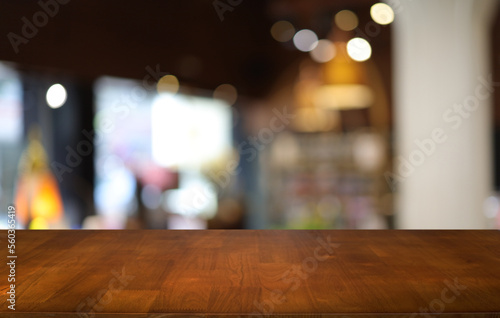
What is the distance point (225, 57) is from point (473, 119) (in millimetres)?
3201

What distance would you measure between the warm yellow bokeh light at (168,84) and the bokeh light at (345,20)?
187cm

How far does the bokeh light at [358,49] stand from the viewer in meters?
5.13

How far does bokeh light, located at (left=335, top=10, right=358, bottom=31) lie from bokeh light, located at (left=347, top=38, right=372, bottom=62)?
67cm

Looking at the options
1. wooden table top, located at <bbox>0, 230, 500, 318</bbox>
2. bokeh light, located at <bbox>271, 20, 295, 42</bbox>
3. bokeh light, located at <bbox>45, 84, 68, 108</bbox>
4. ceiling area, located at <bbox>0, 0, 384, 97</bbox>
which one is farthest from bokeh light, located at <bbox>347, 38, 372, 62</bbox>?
wooden table top, located at <bbox>0, 230, 500, 318</bbox>

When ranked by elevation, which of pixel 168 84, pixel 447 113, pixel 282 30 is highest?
pixel 282 30

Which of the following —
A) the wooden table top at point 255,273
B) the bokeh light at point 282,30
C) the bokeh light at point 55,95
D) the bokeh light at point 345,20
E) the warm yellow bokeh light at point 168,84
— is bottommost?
the wooden table top at point 255,273

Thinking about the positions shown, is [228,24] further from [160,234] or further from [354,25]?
[160,234]

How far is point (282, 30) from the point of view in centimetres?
763

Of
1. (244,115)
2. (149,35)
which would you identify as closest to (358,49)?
(149,35)

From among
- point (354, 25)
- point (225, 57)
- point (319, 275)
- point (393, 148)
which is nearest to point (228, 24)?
point (225, 57)

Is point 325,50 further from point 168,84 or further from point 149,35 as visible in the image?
point 149,35

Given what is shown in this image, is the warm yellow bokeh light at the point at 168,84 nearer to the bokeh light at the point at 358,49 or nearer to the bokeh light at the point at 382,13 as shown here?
the bokeh light at the point at 358,49

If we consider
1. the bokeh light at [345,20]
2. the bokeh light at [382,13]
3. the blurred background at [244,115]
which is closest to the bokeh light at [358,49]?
the blurred background at [244,115]

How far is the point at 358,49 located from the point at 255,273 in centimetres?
453
